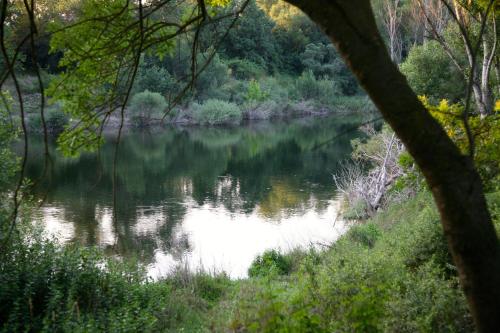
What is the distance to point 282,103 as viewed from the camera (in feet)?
145

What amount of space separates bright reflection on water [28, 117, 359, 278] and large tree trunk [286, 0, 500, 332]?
4491mm

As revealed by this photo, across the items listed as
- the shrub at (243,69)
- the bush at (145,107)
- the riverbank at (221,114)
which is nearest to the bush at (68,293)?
the riverbank at (221,114)

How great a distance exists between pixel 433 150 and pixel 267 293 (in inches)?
85.2

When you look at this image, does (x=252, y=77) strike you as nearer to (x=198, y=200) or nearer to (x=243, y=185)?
(x=243, y=185)

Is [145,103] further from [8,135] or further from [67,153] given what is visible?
[67,153]

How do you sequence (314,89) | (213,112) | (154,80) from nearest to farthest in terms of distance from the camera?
(154,80)
(213,112)
(314,89)

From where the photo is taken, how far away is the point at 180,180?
69.0 feet

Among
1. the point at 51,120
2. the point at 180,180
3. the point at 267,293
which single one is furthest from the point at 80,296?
the point at 51,120

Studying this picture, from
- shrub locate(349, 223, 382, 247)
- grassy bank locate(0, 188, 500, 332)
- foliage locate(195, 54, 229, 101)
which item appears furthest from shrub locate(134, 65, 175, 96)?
grassy bank locate(0, 188, 500, 332)

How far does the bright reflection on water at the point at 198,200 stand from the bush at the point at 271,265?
0.47 meters

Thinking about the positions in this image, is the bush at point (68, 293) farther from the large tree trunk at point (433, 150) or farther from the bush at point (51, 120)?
the bush at point (51, 120)

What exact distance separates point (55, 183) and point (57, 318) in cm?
1470

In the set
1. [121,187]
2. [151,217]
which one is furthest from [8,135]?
[121,187]

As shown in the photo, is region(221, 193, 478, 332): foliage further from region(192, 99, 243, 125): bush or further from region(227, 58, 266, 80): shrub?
region(227, 58, 266, 80): shrub
